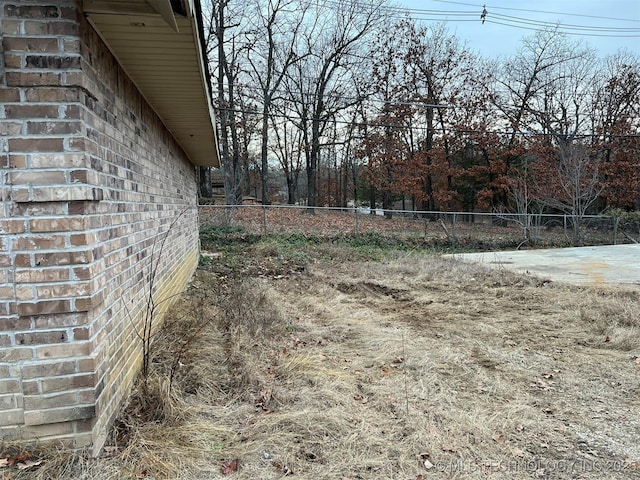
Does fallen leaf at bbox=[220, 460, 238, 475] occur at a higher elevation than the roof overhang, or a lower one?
lower

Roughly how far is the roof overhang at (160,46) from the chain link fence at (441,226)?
31.6 ft

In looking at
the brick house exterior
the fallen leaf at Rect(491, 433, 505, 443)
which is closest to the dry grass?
the fallen leaf at Rect(491, 433, 505, 443)

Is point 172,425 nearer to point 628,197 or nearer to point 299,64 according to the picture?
point 299,64

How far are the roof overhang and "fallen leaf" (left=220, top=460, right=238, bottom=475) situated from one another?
2.34 m

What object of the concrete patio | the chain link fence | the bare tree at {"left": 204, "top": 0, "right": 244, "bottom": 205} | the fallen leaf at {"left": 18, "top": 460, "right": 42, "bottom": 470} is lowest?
the concrete patio

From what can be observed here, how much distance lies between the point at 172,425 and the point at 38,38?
2.22 m

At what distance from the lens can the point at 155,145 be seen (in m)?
4.18

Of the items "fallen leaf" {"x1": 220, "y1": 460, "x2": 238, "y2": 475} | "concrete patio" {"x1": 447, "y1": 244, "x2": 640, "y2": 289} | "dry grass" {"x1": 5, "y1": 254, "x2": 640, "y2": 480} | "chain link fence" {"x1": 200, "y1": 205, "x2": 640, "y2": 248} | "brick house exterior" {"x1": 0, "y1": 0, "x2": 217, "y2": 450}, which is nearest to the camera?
"brick house exterior" {"x1": 0, "y1": 0, "x2": 217, "y2": 450}

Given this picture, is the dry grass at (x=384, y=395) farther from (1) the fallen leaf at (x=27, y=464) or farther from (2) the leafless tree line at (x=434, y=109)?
(2) the leafless tree line at (x=434, y=109)

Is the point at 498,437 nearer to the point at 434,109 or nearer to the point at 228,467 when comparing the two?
the point at 228,467

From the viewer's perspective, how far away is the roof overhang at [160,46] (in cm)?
194

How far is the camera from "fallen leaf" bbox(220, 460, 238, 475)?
84.6 inches

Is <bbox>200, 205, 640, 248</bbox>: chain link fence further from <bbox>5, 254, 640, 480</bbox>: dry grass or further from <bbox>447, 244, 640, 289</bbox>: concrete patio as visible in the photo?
<bbox>5, 254, 640, 480</bbox>: dry grass

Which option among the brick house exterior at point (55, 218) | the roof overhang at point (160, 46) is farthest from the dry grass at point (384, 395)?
the roof overhang at point (160, 46)
